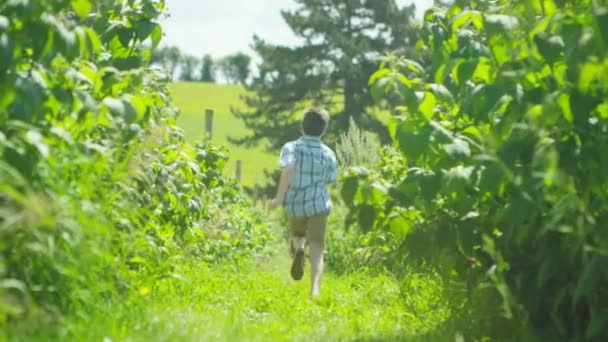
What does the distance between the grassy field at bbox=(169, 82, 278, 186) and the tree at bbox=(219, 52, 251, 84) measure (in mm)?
34565

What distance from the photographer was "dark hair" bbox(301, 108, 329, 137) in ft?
23.4

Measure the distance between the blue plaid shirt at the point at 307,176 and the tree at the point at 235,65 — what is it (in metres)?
106

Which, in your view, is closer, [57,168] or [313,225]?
[57,168]

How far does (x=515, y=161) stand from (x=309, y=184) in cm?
342

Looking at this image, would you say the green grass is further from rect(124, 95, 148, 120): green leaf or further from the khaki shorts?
rect(124, 95, 148, 120): green leaf

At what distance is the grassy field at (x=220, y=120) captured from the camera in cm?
4625

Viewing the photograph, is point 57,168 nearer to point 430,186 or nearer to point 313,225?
point 430,186

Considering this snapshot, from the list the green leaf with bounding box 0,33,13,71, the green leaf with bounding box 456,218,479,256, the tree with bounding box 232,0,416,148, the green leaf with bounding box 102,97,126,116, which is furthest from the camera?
the tree with bounding box 232,0,416,148

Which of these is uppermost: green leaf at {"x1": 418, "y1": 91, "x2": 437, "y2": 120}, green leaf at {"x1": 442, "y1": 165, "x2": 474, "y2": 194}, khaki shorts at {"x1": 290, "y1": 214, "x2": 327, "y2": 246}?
green leaf at {"x1": 418, "y1": 91, "x2": 437, "y2": 120}

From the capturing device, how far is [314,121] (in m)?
7.14

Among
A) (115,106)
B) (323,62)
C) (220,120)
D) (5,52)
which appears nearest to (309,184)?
(115,106)

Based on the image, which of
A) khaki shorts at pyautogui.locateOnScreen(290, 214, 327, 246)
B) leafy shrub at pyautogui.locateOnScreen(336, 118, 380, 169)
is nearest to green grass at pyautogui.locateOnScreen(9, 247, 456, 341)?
khaki shorts at pyautogui.locateOnScreen(290, 214, 327, 246)

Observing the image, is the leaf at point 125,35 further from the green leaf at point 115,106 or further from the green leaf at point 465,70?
the green leaf at point 465,70

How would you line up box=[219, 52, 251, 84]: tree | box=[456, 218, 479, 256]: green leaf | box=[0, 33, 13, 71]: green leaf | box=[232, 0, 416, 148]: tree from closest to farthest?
box=[0, 33, 13, 71]: green leaf < box=[456, 218, 479, 256]: green leaf < box=[232, 0, 416, 148]: tree < box=[219, 52, 251, 84]: tree
